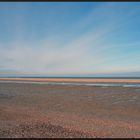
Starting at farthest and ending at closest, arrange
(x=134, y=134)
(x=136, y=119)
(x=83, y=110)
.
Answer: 1. (x=83, y=110)
2. (x=136, y=119)
3. (x=134, y=134)

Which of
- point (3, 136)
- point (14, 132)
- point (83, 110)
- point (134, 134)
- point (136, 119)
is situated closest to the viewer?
point (3, 136)

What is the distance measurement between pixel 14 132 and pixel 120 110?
12.2 m

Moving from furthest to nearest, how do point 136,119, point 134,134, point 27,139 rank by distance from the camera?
point 136,119 → point 134,134 → point 27,139

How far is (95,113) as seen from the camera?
17.7m

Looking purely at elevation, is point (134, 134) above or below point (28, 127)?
below

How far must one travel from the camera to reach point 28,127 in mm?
9242

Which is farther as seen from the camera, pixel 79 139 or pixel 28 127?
pixel 28 127

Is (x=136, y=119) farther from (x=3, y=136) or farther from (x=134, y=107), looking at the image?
(x=3, y=136)

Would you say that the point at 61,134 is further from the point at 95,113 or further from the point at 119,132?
the point at 95,113

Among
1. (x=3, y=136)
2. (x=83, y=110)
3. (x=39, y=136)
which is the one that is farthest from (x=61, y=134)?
(x=83, y=110)

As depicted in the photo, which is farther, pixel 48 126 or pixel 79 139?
pixel 48 126

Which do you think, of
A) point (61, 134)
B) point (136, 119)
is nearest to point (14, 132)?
point (61, 134)

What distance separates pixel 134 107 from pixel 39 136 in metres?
13.7

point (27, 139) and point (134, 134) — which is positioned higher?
point (27, 139)
